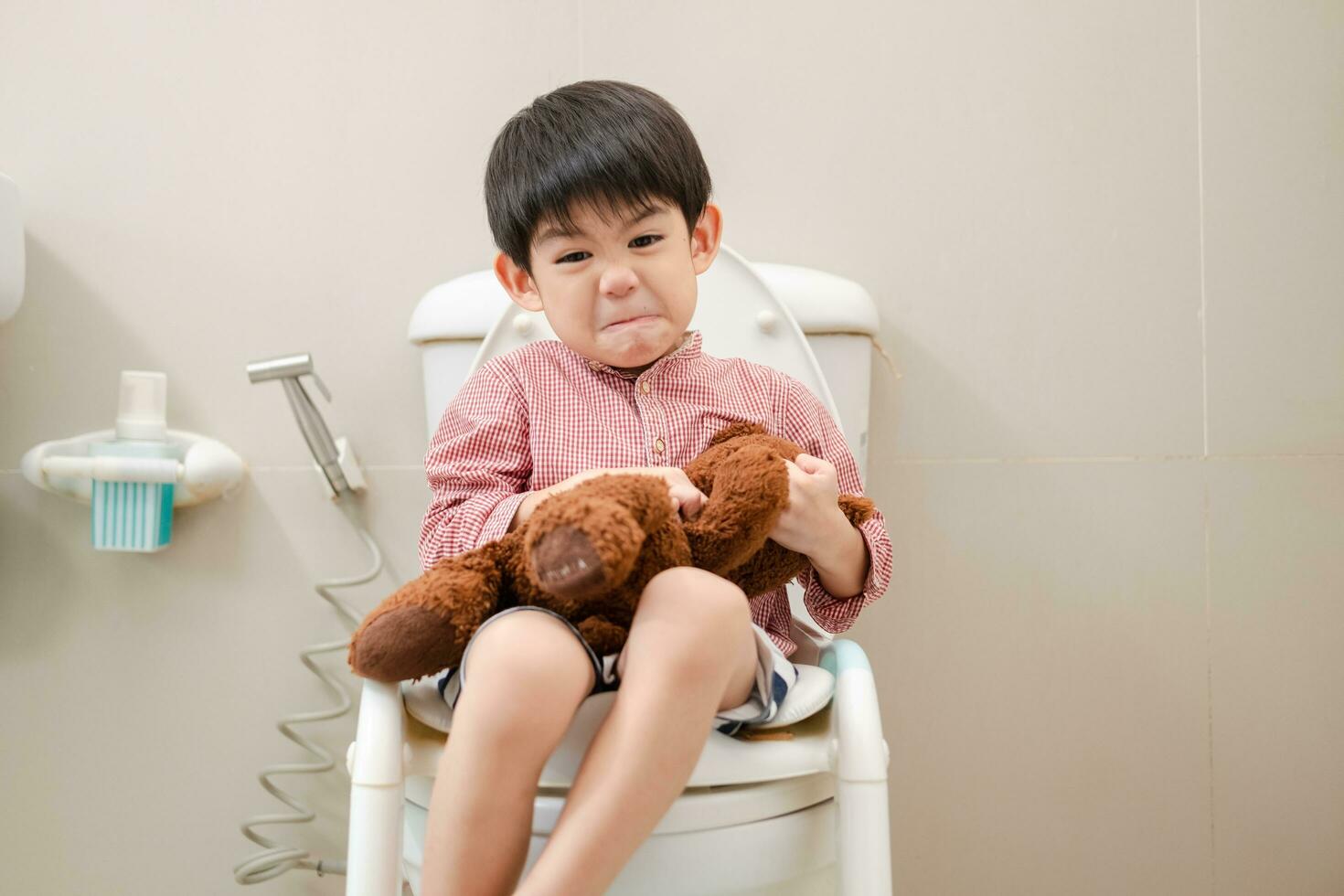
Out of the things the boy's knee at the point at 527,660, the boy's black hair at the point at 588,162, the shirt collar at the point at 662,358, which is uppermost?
the boy's black hair at the point at 588,162

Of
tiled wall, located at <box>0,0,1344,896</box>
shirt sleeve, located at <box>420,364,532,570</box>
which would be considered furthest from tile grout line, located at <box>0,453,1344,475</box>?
shirt sleeve, located at <box>420,364,532,570</box>

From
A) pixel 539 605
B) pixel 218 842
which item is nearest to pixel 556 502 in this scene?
pixel 539 605

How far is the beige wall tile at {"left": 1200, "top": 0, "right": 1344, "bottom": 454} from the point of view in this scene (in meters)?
1.00

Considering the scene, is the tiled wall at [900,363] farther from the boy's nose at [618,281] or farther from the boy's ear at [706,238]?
the boy's nose at [618,281]

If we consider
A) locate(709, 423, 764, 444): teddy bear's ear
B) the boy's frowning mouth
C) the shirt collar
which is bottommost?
locate(709, 423, 764, 444): teddy bear's ear

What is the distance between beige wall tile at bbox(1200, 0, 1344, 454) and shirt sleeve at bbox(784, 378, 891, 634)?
461 millimetres

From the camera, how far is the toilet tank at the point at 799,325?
878 millimetres

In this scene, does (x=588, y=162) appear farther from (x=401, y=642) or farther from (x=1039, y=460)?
(x=1039, y=460)

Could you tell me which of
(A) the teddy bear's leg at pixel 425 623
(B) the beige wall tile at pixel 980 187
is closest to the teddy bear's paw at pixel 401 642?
(A) the teddy bear's leg at pixel 425 623

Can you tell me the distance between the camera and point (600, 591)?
1.51 ft

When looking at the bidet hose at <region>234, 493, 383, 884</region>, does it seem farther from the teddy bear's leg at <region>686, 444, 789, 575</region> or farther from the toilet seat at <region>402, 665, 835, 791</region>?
the teddy bear's leg at <region>686, 444, 789, 575</region>

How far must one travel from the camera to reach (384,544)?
3.29 feet

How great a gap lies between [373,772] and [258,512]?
21.0 inches

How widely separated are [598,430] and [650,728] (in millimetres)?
265
